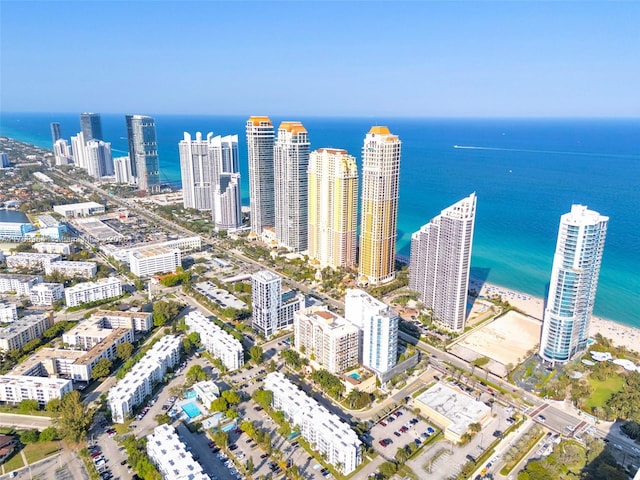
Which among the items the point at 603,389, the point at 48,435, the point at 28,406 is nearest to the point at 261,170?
the point at 28,406

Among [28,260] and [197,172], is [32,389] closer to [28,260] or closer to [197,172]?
[28,260]

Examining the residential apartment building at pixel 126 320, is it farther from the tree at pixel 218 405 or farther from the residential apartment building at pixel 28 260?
the residential apartment building at pixel 28 260

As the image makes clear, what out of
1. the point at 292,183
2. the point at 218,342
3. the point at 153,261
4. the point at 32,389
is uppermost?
the point at 292,183

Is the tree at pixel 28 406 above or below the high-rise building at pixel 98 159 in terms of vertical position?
below

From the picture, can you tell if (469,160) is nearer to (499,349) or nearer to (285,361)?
(499,349)

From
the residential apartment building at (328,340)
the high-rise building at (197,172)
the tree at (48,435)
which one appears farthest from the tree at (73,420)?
the high-rise building at (197,172)

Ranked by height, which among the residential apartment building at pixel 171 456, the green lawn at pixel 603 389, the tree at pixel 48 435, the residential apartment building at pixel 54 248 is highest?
the residential apartment building at pixel 54 248

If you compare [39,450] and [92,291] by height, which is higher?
[92,291]
